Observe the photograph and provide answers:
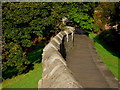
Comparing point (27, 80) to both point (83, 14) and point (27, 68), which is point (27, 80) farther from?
point (83, 14)

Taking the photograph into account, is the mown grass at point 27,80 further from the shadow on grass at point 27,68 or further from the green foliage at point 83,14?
the green foliage at point 83,14

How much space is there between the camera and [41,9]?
15.6m

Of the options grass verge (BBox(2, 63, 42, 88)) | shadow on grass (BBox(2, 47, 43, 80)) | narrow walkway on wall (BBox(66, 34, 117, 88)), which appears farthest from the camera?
shadow on grass (BBox(2, 47, 43, 80))

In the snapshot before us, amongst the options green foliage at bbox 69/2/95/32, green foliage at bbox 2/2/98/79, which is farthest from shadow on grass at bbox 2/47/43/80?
green foliage at bbox 69/2/95/32

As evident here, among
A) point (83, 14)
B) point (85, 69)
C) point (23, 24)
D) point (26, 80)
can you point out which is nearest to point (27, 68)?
point (26, 80)

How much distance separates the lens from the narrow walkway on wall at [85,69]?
904cm

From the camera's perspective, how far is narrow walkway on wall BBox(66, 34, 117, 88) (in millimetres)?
9041

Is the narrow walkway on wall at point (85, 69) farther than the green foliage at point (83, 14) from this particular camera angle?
No

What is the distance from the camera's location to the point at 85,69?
37.6 ft

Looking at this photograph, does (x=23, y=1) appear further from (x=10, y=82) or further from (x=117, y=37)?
(x=117, y=37)

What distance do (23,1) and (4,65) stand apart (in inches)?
185

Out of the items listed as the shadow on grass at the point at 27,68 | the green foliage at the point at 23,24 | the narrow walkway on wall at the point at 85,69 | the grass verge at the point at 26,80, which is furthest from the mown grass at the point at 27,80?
the narrow walkway on wall at the point at 85,69

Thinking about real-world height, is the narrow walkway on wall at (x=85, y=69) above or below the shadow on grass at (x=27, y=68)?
above

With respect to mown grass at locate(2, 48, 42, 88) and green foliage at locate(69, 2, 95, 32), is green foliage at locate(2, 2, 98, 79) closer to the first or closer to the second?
mown grass at locate(2, 48, 42, 88)
